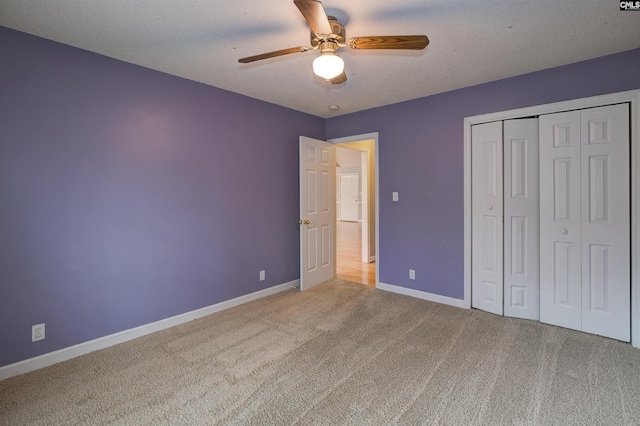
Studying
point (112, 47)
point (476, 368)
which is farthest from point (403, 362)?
point (112, 47)

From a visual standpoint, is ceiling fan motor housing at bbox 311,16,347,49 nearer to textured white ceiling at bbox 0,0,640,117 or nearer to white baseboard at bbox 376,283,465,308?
textured white ceiling at bbox 0,0,640,117

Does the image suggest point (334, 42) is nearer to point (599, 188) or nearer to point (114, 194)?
point (114, 194)

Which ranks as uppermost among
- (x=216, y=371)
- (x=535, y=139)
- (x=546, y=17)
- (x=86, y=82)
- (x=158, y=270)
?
(x=546, y=17)

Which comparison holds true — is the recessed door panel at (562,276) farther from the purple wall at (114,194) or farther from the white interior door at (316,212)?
the purple wall at (114,194)

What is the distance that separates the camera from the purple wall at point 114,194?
2178mm

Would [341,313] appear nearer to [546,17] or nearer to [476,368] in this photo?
[476,368]

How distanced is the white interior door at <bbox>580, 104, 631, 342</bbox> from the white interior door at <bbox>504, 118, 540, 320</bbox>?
0.37m

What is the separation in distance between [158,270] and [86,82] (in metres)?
1.71

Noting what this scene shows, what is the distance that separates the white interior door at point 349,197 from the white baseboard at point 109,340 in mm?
8129

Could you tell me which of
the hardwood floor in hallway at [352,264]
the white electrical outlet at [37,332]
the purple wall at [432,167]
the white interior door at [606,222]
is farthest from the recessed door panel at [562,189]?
the white electrical outlet at [37,332]

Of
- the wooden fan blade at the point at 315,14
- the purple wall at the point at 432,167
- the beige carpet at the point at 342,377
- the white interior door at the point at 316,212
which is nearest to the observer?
the wooden fan blade at the point at 315,14

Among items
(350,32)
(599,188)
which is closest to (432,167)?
(599,188)

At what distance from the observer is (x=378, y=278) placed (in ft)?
13.5

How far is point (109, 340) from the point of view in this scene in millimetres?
2584
